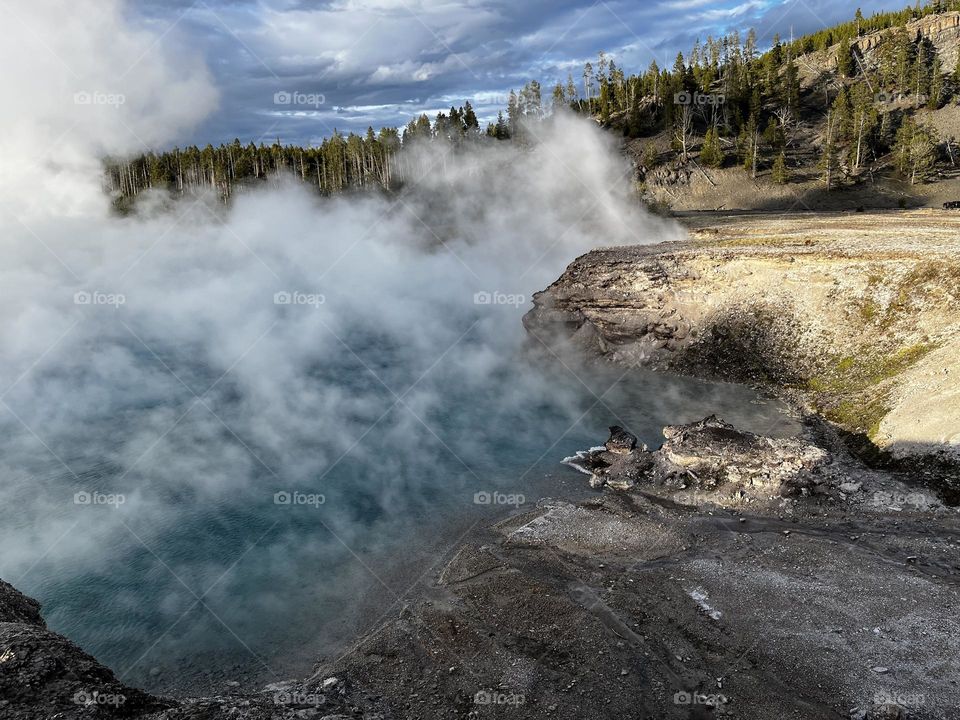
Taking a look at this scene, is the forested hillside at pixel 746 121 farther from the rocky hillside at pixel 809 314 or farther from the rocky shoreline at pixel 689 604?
the rocky shoreline at pixel 689 604

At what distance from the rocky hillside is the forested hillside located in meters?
48.1

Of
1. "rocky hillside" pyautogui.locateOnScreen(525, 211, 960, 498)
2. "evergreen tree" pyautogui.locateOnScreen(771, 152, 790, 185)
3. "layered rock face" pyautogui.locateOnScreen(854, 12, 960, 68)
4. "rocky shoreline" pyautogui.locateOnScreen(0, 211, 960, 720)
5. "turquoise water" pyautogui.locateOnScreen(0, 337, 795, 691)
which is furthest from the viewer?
"layered rock face" pyautogui.locateOnScreen(854, 12, 960, 68)

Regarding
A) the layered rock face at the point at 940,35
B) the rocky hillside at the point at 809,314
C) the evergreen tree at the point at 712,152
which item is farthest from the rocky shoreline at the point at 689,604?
the layered rock face at the point at 940,35

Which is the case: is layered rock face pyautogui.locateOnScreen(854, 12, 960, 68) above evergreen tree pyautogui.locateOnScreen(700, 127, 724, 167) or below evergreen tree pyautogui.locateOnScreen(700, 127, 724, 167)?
above

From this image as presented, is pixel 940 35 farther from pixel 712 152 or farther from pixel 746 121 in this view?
pixel 712 152

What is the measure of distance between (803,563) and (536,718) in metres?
9.25

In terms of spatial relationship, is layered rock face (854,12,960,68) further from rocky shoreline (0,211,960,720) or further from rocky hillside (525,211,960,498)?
rocky shoreline (0,211,960,720)

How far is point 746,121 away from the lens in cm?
9888

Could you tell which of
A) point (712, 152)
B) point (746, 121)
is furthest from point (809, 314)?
point (746, 121)

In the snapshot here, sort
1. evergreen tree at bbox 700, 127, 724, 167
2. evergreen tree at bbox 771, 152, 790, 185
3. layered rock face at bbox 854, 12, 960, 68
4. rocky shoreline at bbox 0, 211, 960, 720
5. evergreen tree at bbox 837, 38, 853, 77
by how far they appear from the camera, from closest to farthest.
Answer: rocky shoreline at bbox 0, 211, 960, 720
evergreen tree at bbox 771, 152, 790, 185
evergreen tree at bbox 700, 127, 724, 167
layered rock face at bbox 854, 12, 960, 68
evergreen tree at bbox 837, 38, 853, 77

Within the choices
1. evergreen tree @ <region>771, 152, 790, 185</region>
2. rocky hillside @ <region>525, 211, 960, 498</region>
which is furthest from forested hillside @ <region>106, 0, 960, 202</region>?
rocky hillside @ <region>525, 211, 960, 498</region>

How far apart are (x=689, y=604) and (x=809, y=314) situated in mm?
22176

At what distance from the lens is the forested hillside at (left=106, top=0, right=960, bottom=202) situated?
84562 millimetres

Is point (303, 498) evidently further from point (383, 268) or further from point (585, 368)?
point (383, 268)
